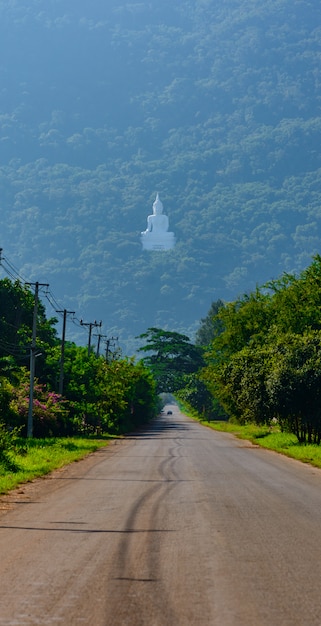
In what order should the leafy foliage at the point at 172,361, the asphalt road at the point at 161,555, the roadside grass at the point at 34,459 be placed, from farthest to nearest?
the leafy foliage at the point at 172,361 < the roadside grass at the point at 34,459 < the asphalt road at the point at 161,555

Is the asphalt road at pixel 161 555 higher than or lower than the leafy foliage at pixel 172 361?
lower

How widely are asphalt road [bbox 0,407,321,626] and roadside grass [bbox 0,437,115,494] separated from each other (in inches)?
100

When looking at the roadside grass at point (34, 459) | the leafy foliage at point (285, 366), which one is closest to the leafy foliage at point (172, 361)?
the leafy foliage at point (285, 366)

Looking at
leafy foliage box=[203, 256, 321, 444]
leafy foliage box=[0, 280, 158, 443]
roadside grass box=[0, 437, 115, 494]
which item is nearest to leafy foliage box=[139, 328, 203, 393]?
leafy foliage box=[0, 280, 158, 443]

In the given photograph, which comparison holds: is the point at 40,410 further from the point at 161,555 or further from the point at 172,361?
the point at 172,361

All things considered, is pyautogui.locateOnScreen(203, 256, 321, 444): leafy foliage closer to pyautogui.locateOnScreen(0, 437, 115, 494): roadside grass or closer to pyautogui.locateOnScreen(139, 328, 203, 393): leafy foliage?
pyautogui.locateOnScreen(0, 437, 115, 494): roadside grass

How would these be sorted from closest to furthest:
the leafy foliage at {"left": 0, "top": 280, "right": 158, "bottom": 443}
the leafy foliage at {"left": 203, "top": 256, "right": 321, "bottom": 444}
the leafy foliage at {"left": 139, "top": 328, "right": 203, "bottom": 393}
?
the leafy foliage at {"left": 203, "top": 256, "right": 321, "bottom": 444} → the leafy foliage at {"left": 0, "top": 280, "right": 158, "bottom": 443} → the leafy foliage at {"left": 139, "top": 328, "right": 203, "bottom": 393}

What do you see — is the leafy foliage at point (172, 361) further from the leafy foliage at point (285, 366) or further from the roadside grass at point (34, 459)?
the roadside grass at point (34, 459)

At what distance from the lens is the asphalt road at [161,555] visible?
29.2 ft

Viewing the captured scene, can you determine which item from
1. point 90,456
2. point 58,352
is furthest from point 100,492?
point 58,352

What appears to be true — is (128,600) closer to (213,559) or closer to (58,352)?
(213,559)

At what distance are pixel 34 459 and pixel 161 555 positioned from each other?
22221 mm

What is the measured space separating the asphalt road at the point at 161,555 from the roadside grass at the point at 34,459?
8.34ft

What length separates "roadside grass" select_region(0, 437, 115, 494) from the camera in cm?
2558
